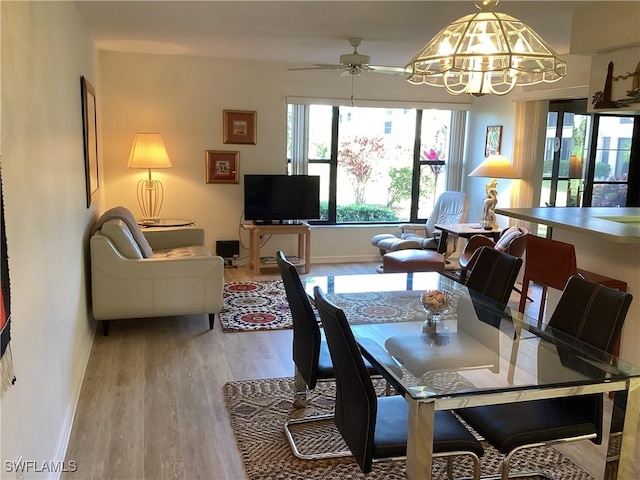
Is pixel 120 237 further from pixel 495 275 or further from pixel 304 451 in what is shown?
pixel 495 275

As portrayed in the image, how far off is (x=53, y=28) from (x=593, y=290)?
2909mm

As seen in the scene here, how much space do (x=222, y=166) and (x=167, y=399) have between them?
3.65m

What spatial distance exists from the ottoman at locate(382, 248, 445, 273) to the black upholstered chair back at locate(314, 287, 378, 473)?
360 cm

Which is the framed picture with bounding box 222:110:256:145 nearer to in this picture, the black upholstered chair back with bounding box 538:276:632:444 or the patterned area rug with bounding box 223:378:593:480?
the patterned area rug with bounding box 223:378:593:480

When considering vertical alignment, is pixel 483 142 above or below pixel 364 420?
above

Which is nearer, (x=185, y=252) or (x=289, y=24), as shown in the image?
(x=289, y=24)

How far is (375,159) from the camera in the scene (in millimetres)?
7059

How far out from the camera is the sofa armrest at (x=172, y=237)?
5.26 meters

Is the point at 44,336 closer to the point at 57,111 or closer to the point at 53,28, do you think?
the point at 57,111

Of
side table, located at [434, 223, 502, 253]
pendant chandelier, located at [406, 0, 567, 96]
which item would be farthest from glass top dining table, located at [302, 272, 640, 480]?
side table, located at [434, 223, 502, 253]

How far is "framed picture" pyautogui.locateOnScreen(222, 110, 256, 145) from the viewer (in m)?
6.29

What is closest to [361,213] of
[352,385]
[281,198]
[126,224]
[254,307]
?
[281,198]

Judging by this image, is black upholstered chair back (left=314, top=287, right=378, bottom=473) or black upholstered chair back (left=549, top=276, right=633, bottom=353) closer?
black upholstered chair back (left=314, top=287, right=378, bottom=473)

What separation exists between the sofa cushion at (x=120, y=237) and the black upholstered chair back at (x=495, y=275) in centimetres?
245
